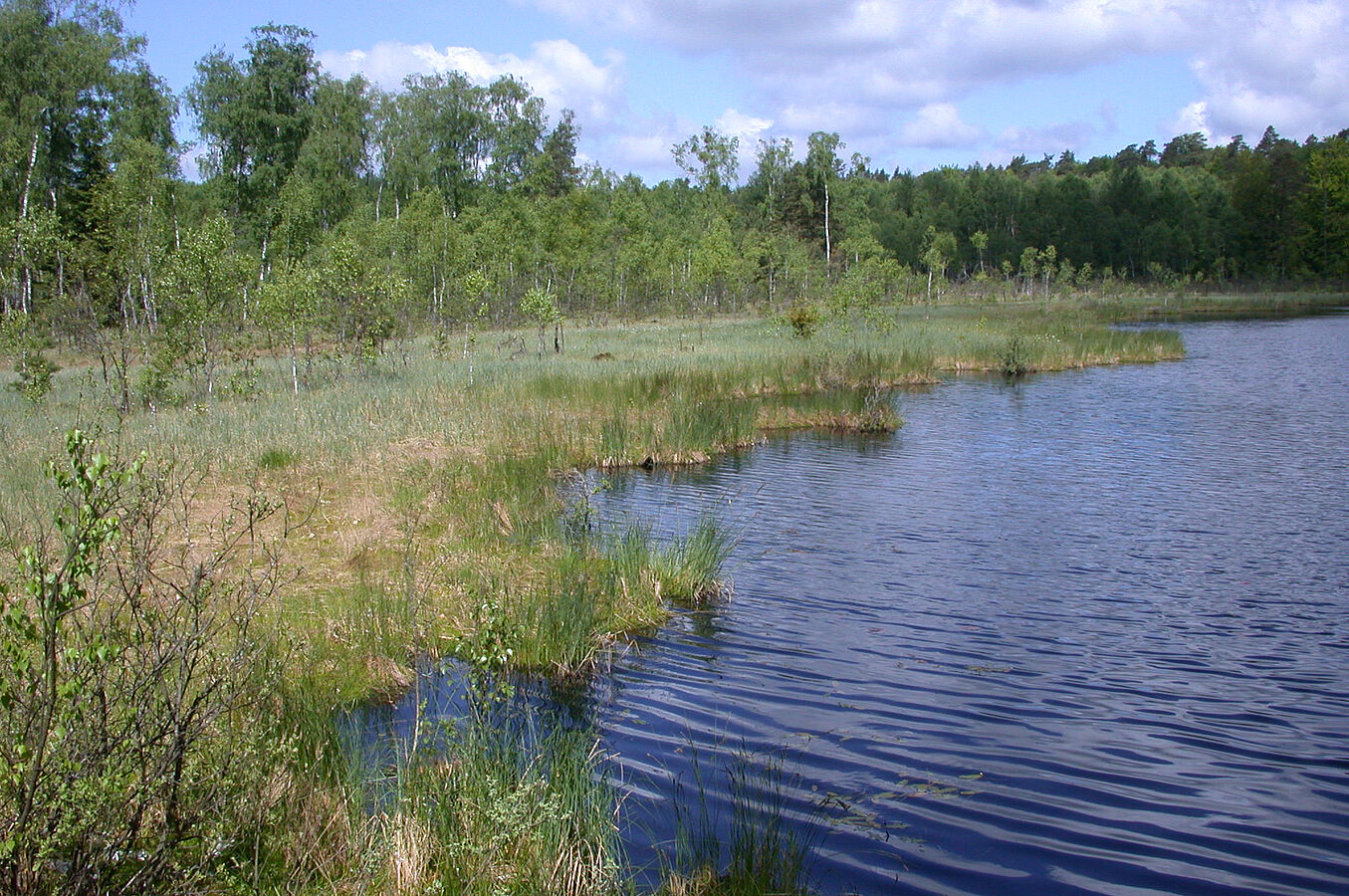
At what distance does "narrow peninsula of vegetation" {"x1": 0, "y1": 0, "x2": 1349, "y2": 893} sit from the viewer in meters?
3.58

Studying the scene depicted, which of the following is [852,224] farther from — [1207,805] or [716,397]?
[1207,805]

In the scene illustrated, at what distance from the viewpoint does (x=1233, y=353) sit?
1179 inches

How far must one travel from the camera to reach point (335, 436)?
12719 millimetres

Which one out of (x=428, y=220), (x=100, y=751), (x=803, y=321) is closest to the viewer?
(x=100, y=751)

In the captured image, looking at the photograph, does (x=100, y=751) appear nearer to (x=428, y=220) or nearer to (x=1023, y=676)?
(x=1023, y=676)

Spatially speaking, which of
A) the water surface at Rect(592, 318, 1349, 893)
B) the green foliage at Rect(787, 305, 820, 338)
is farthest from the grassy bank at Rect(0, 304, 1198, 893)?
the green foliage at Rect(787, 305, 820, 338)

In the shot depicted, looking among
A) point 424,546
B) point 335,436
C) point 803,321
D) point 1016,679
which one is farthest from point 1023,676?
point 803,321

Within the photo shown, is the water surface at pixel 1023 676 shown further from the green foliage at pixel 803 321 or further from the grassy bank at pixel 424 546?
the green foliage at pixel 803 321

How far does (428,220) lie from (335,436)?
38119mm

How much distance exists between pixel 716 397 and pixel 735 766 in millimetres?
14541

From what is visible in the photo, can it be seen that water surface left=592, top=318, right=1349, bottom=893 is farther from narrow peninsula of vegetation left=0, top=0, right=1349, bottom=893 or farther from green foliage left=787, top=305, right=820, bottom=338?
green foliage left=787, top=305, right=820, bottom=338

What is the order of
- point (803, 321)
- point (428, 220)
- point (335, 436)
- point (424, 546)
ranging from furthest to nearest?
point (428, 220) → point (803, 321) → point (335, 436) → point (424, 546)

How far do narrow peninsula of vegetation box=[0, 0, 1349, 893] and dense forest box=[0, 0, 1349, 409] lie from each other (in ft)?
0.77

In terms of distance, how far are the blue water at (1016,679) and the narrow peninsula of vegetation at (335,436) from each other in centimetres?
75
